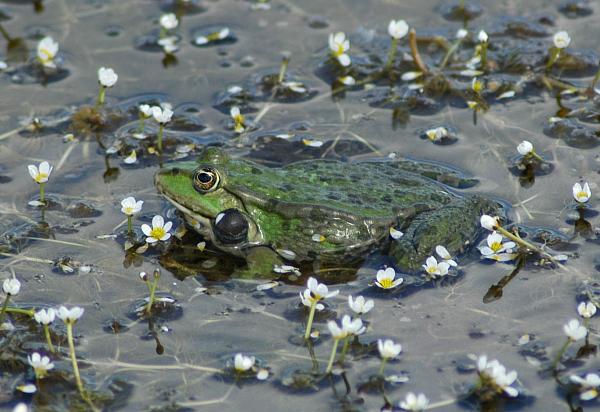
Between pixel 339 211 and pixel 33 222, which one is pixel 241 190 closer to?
pixel 339 211

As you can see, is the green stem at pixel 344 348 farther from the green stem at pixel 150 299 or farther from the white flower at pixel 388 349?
the green stem at pixel 150 299

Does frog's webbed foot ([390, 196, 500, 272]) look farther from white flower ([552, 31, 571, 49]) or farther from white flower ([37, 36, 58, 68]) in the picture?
white flower ([37, 36, 58, 68])

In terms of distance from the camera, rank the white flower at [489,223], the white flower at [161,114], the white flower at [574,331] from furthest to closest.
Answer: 1. the white flower at [161,114]
2. the white flower at [489,223]
3. the white flower at [574,331]

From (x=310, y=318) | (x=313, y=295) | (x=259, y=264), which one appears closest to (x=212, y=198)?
(x=259, y=264)

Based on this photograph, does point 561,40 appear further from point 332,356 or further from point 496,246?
point 332,356

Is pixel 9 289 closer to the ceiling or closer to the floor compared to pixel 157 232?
closer to the ceiling

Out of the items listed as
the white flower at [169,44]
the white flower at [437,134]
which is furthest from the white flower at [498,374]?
the white flower at [169,44]

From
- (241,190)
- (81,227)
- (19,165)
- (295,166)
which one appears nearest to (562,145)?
(295,166)
